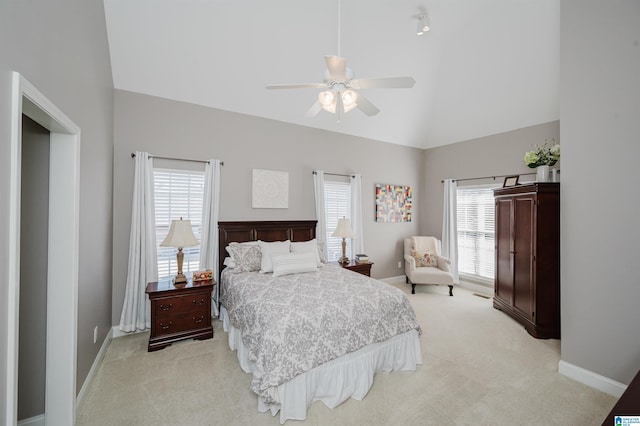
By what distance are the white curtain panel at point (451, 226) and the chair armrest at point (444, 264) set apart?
1.43ft

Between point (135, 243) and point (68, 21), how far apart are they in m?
2.30

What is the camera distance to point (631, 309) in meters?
2.16

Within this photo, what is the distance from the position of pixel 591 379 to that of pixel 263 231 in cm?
390

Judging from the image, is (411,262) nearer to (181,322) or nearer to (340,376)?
(340,376)

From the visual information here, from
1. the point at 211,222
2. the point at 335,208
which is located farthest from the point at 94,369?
the point at 335,208

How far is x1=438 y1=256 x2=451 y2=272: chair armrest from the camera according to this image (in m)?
4.95

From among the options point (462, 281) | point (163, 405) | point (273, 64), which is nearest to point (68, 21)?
point (273, 64)

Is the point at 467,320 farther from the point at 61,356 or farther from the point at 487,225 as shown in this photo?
the point at 61,356

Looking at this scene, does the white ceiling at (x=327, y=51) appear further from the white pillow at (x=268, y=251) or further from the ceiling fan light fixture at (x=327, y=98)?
the white pillow at (x=268, y=251)

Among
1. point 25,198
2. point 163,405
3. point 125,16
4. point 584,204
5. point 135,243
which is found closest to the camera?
point 25,198

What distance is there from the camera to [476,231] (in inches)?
205

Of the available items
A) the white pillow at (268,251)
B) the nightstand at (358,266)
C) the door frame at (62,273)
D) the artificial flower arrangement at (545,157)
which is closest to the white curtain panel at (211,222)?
the white pillow at (268,251)

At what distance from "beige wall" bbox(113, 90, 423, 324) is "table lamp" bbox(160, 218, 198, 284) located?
68 centimetres

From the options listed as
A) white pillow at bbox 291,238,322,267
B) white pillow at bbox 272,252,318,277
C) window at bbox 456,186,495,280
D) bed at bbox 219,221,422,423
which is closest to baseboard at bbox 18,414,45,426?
bed at bbox 219,221,422,423
